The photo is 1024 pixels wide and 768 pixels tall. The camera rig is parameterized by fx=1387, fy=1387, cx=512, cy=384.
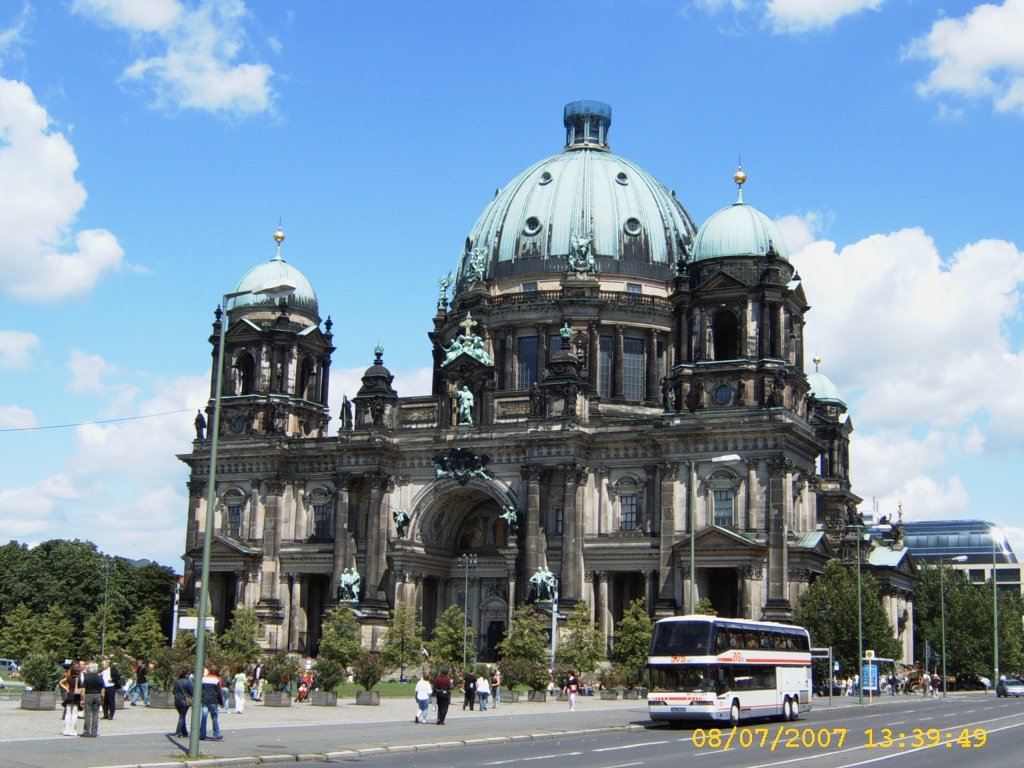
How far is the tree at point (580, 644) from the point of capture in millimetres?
76812

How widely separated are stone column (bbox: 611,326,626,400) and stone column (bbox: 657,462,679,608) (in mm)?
14281

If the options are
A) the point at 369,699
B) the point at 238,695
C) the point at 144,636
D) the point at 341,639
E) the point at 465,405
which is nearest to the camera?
the point at 238,695

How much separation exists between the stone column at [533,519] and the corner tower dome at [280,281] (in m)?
25.5

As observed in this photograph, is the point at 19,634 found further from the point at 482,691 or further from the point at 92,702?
the point at 92,702

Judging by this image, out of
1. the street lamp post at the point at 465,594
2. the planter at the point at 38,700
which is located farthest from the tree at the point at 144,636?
the planter at the point at 38,700

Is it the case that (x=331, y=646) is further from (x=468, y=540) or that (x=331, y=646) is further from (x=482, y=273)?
(x=482, y=273)

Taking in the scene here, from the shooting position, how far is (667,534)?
85.3 metres

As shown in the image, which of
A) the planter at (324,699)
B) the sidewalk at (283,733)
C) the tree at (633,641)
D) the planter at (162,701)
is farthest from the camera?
the tree at (633,641)

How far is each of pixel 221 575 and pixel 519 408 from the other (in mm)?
26241

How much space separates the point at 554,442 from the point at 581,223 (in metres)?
22.5

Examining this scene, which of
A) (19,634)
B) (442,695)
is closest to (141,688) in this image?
(442,695)

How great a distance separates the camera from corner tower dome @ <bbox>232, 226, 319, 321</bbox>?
104 metres

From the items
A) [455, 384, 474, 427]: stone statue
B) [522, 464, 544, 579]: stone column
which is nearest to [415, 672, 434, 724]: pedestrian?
[522, 464, 544, 579]: stone column

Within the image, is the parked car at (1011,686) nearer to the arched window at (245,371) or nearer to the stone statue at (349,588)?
the stone statue at (349,588)
